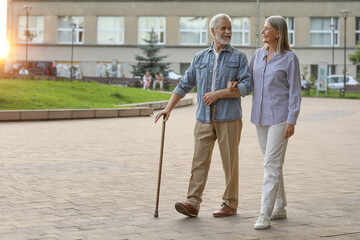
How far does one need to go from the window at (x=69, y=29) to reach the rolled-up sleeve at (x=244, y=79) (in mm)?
55826

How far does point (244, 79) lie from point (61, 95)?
1872 cm

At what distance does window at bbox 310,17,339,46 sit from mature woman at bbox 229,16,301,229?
180 feet

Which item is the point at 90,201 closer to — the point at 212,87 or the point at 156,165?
the point at 212,87

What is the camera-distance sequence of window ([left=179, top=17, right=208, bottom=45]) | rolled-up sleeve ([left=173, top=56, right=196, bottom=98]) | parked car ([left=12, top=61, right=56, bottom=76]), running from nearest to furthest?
rolled-up sleeve ([left=173, top=56, right=196, bottom=98])
parked car ([left=12, top=61, right=56, bottom=76])
window ([left=179, top=17, right=208, bottom=45])

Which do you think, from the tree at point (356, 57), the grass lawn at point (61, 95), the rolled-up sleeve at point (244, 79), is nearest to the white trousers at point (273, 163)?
the rolled-up sleeve at point (244, 79)

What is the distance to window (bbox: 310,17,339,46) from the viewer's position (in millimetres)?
59241

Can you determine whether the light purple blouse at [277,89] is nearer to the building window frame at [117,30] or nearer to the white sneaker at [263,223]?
the white sneaker at [263,223]

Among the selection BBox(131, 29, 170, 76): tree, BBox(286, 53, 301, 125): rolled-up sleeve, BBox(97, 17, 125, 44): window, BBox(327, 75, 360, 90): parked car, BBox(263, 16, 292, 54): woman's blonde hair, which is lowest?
BBox(286, 53, 301, 125): rolled-up sleeve

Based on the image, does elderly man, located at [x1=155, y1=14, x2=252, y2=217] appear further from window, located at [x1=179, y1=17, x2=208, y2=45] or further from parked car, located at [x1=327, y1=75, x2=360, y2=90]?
window, located at [x1=179, y1=17, x2=208, y2=45]

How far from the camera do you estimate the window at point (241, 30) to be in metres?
59.8

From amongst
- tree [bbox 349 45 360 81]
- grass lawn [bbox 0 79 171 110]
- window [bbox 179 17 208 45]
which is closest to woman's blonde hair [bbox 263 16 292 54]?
grass lawn [bbox 0 79 171 110]

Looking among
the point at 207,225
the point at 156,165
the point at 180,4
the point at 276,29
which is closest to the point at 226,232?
the point at 207,225

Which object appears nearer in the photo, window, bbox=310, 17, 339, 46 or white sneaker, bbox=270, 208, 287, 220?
white sneaker, bbox=270, 208, 287, 220

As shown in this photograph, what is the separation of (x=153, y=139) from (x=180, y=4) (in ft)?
153
